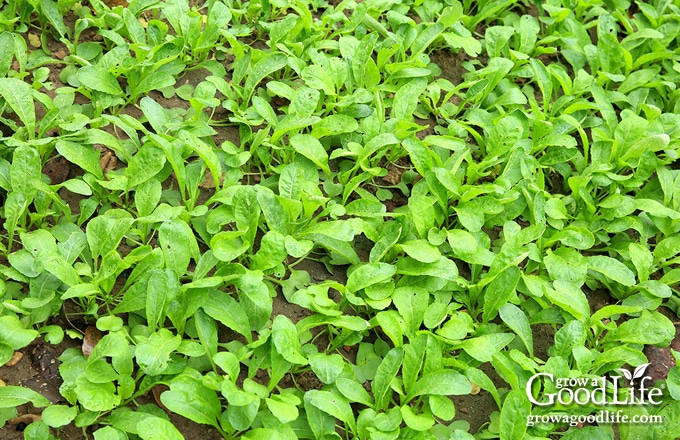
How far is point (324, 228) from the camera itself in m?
2.66

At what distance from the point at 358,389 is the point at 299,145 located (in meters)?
1.07

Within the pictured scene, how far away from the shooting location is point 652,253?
10.1 ft

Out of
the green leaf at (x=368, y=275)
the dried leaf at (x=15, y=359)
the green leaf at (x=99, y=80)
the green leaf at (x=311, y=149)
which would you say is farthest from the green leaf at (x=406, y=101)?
the dried leaf at (x=15, y=359)

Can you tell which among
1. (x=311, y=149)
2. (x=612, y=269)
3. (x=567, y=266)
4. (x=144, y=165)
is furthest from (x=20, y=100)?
(x=612, y=269)

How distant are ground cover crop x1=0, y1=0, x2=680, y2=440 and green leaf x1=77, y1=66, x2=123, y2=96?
12mm

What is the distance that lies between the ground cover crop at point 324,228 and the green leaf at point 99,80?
0.04 feet

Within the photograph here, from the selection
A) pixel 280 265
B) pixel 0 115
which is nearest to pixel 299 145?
pixel 280 265

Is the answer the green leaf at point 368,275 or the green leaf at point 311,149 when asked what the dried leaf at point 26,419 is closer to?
the green leaf at point 368,275

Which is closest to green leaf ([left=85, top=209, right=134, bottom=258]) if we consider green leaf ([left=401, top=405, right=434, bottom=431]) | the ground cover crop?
the ground cover crop

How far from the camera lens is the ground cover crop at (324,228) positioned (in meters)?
2.32

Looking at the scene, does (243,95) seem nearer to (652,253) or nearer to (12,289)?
(12,289)

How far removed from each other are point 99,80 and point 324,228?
4.04ft

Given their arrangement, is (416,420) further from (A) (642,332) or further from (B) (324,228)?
(A) (642,332)

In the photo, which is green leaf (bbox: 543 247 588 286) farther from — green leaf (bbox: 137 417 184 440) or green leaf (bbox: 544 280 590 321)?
green leaf (bbox: 137 417 184 440)
